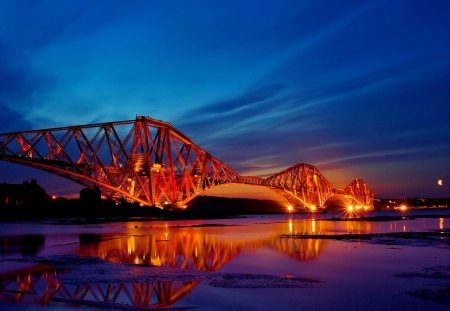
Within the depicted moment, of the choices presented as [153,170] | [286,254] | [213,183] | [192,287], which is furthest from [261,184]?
[192,287]

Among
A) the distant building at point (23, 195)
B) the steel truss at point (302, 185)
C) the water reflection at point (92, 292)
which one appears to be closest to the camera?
the water reflection at point (92, 292)

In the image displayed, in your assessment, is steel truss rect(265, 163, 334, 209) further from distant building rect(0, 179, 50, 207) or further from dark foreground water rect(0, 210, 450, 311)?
dark foreground water rect(0, 210, 450, 311)

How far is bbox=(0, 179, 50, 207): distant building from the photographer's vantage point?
9784cm

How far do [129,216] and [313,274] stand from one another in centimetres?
7915

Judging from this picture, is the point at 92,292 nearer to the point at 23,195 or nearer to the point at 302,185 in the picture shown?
the point at 23,195

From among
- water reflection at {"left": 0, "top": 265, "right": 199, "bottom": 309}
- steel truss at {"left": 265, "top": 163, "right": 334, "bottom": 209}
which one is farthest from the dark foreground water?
steel truss at {"left": 265, "top": 163, "right": 334, "bottom": 209}

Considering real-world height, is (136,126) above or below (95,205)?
above

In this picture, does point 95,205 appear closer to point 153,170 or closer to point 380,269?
point 153,170

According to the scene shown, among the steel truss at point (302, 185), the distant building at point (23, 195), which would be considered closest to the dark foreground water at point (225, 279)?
the distant building at point (23, 195)

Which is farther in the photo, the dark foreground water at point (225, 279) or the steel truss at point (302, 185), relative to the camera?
the steel truss at point (302, 185)

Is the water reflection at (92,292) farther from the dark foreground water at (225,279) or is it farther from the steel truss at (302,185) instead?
the steel truss at (302,185)

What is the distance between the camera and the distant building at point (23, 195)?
9784 cm

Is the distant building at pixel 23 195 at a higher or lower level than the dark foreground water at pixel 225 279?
higher

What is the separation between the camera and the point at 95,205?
100750 mm
